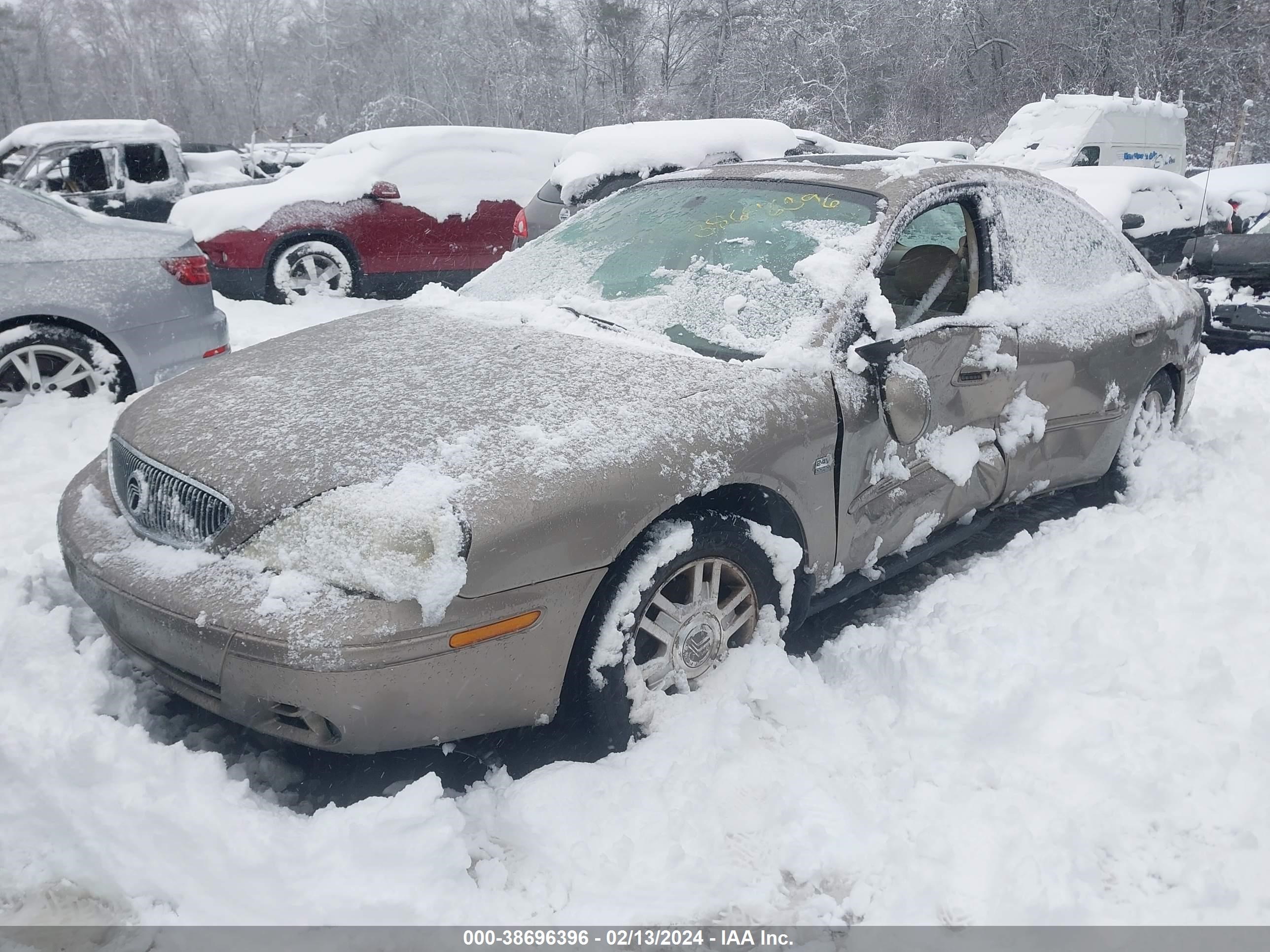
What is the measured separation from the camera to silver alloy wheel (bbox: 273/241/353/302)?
7953mm

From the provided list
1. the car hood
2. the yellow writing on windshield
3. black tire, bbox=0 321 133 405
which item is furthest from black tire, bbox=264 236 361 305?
the yellow writing on windshield

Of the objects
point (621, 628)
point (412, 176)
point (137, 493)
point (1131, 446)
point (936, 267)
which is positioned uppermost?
point (412, 176)

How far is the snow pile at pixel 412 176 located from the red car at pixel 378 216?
0.01m

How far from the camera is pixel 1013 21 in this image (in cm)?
2988

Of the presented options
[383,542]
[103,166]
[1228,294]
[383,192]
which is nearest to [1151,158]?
[1228,294]

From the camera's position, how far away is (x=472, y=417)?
242cm

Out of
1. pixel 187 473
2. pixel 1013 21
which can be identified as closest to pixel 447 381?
pixel 187 473

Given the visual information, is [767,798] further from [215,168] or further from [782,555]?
[215,168]

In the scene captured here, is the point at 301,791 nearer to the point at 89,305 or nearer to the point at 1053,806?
the point at 1053,806

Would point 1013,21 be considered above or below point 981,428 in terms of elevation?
above

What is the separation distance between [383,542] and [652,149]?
21.4ft

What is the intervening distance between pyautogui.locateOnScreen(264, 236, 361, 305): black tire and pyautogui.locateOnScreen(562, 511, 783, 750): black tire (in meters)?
6.54

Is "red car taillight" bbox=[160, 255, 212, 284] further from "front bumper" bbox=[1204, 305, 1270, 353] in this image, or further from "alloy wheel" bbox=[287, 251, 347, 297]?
"front bumper" bbox=[1204, 305, 1270, 353]

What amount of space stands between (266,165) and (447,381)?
20.9 metres
